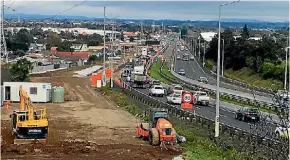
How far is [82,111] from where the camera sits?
1672 inches

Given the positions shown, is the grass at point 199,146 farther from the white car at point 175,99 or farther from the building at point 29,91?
the building at point 29,91

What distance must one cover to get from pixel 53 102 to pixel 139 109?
34.3ft

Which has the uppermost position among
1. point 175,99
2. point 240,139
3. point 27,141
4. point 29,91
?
point 240,139

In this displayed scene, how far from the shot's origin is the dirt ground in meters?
24.2

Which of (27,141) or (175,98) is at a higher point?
(27,141)

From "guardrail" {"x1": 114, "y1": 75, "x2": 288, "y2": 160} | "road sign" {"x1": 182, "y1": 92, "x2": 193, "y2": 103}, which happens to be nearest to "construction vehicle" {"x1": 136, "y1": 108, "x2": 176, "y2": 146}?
"guardrail" {"x1": 114, "y1": 75, "x2": 288, "y2": 160}

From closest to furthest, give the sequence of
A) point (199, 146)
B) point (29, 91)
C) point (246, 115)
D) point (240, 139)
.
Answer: point (240, 139)
point (199, 146)
point (246, 115)
point (29, 91)

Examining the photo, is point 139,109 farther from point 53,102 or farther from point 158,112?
point 158,112

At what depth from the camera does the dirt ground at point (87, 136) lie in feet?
79.4

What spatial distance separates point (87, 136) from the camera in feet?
98.7

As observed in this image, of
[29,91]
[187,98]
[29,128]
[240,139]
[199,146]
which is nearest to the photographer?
[240,139]

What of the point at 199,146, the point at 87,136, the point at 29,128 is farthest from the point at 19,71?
the point at 199,146

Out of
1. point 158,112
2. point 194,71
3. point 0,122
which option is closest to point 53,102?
point 0,122

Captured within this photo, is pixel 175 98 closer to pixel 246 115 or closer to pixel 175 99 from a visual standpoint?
pixel 175 99
